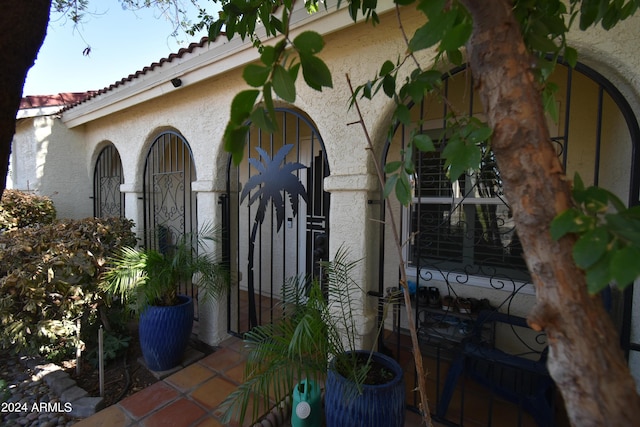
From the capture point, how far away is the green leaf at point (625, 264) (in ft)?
1.39

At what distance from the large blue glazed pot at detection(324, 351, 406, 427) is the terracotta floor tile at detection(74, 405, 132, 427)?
5.73 ft

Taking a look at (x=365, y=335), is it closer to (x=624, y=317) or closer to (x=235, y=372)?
(x=235, y=372)

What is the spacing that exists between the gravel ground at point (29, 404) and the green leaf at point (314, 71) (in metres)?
3.44

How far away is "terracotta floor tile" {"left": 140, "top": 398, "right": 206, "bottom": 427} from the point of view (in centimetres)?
229

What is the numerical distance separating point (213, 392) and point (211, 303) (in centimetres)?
99

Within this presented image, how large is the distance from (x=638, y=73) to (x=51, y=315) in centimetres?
506

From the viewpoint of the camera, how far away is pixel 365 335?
242cm

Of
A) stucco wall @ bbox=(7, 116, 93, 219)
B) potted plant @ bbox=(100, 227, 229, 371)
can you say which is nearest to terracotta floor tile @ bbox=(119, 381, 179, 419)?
potted plant @ bbox=(100, 227, 229, 371)

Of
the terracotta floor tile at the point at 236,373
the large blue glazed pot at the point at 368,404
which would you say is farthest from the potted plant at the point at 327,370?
the terracotta floor tile at the point at 236,373

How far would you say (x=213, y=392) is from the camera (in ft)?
8.68

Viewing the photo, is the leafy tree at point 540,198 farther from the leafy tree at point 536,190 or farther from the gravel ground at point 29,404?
the gravel ground at point 29,404

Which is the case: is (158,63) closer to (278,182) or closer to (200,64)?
(200,64)

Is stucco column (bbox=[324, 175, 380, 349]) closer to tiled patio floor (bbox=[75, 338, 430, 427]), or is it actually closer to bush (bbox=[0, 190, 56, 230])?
tiled patio floor (bbox=[75, 338, 430, 427])

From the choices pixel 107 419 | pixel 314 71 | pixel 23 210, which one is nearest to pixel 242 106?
pixel 314 71
